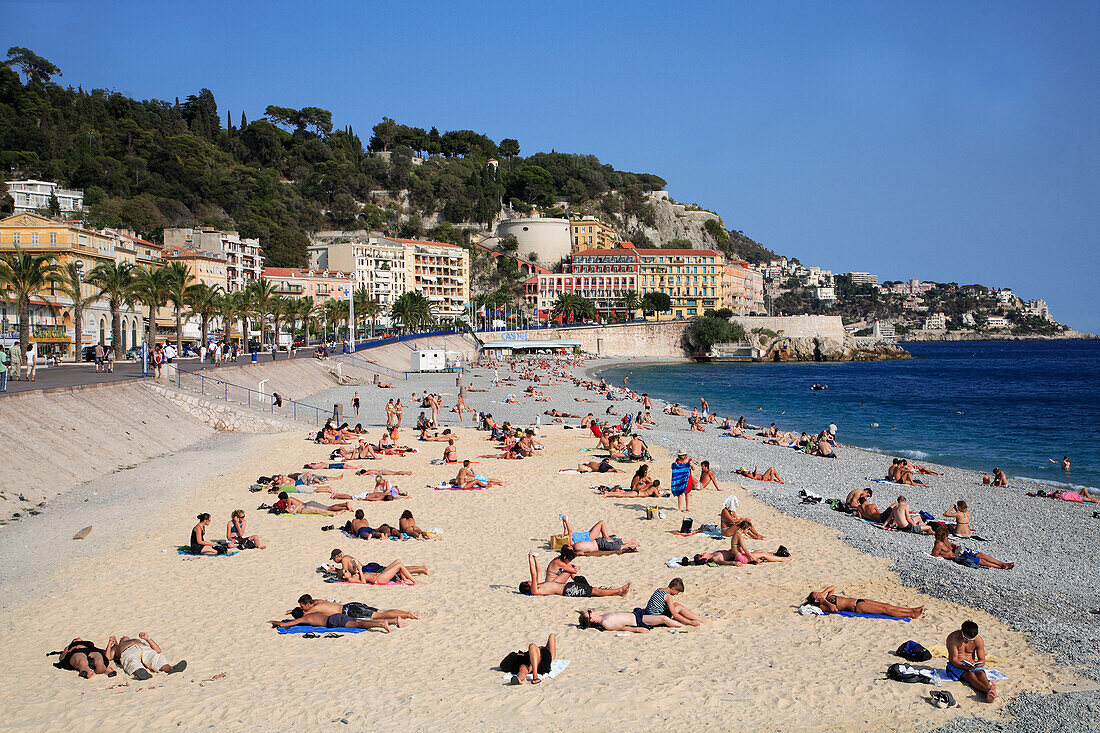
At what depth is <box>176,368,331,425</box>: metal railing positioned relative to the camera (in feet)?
84.5

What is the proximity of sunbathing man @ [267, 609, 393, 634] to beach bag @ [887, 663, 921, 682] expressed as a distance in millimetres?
4892

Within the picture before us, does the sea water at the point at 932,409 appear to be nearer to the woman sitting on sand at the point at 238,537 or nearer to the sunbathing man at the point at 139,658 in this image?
the woman sitting on sand at the point at 238,537

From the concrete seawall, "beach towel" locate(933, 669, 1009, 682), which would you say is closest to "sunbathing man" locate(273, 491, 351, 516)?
"beach towel" locate(933, 669, 1009, 682)

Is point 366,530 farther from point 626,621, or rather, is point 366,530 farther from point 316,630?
point 626,621

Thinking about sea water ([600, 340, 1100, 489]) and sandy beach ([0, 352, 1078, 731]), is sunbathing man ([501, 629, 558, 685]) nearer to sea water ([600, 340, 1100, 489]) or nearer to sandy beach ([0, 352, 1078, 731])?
sandy beach ([0, 352, 1078, 731])

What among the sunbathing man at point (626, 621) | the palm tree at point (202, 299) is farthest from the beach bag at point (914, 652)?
the palm tree at point (202, 299)

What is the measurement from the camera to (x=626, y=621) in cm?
850

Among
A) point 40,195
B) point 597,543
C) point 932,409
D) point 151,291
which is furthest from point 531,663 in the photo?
point 40,195

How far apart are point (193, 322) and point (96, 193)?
3644cm

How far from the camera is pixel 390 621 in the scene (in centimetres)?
859

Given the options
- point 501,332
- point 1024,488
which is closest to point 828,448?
point 1024,488

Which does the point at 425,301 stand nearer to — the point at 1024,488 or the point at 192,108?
the point at 192,108

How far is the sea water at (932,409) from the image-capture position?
24.6 meters

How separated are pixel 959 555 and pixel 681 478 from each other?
14.9ft
